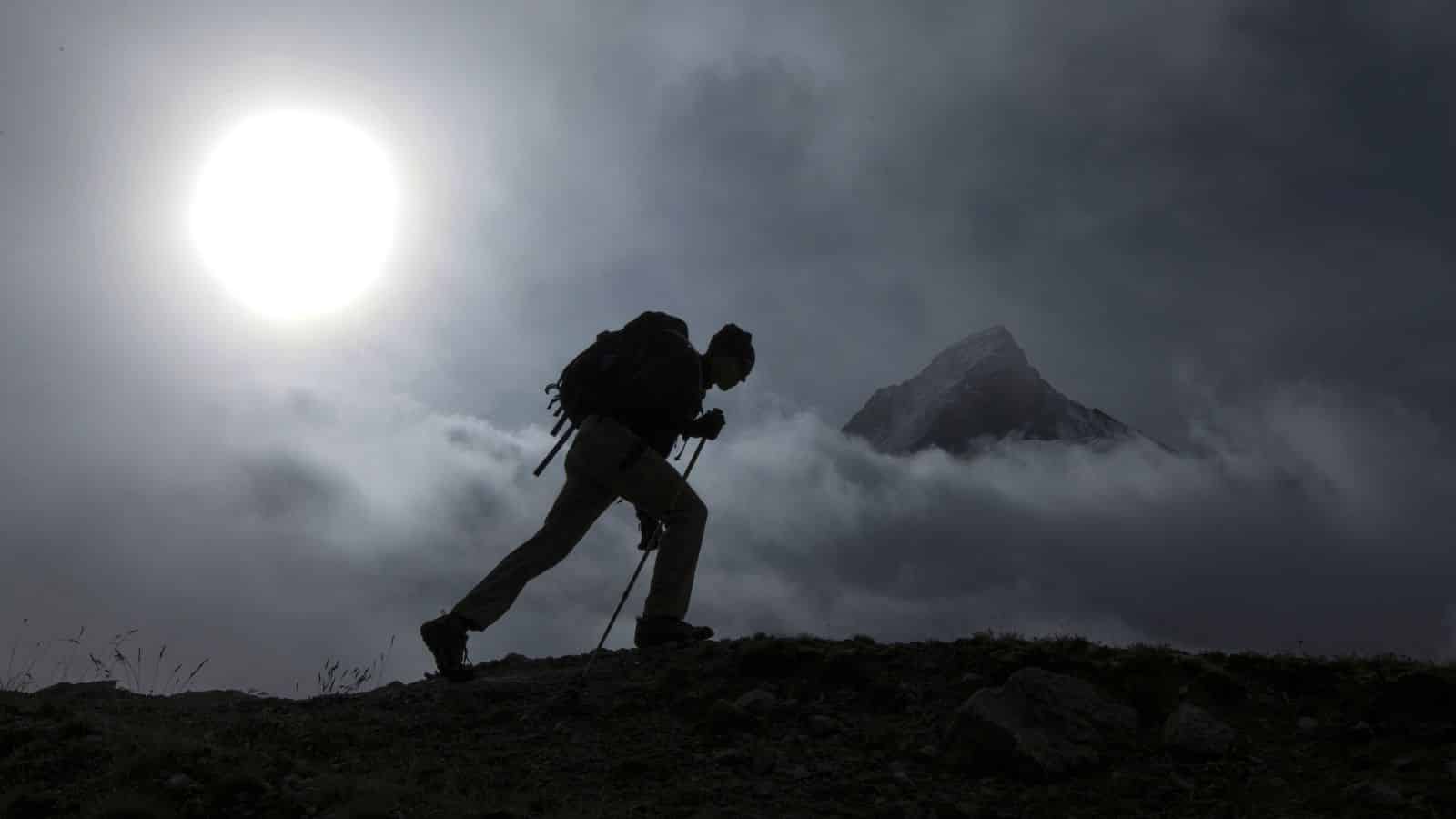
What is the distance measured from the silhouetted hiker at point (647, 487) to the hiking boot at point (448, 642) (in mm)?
448

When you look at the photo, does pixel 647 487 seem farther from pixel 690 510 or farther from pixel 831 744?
pixel 831 744

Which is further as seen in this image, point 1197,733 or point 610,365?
point 610,365

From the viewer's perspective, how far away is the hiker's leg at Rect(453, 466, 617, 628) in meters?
7.29

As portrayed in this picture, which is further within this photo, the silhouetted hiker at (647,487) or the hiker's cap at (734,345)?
the hiker's cap at (734,345)

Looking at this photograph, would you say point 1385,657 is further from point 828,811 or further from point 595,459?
point 595,459

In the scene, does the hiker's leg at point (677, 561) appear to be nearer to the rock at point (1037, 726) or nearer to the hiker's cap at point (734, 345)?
the hiker's cap at point (734, 345)

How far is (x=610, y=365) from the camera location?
7922 millimetres

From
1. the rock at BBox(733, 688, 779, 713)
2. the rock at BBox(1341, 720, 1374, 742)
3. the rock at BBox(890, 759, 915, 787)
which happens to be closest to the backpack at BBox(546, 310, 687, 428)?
the rock at BBox(733, 688, 779, 713)

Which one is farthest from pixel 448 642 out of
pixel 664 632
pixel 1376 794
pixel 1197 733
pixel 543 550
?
pixel 1376 794

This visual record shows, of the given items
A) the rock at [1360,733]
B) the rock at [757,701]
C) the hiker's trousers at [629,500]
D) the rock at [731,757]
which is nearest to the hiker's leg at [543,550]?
the hiker's trousers at [629,500]

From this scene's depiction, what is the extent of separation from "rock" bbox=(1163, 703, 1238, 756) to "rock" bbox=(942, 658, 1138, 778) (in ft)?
0.74

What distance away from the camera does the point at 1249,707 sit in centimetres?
529

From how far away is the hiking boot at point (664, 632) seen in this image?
7711 mm

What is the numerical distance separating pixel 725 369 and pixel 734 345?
0.84 ft
